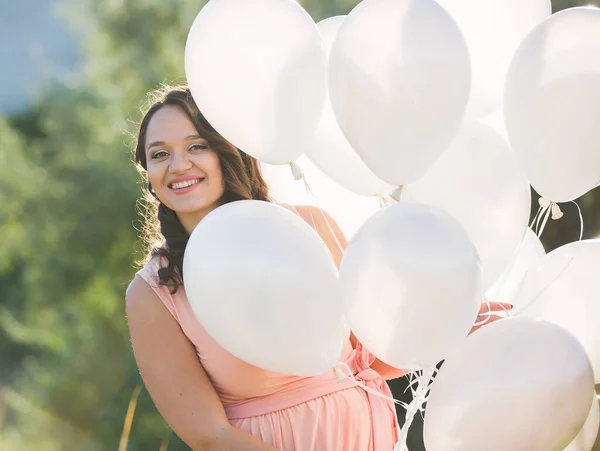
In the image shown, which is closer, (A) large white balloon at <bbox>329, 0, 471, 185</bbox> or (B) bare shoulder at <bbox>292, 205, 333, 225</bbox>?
(A) large white balloon at <bbox>329, 0, 471, 185</bbox>

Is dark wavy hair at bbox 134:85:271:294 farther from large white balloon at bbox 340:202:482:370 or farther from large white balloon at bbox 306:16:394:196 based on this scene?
large white balloon at bbox 340:202:482:370

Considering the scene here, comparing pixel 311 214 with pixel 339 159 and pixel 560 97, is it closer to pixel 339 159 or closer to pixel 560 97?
pixel 339 159

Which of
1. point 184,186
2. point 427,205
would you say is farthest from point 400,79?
point 184,186

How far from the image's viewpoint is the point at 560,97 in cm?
138

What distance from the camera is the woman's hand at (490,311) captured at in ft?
5.31

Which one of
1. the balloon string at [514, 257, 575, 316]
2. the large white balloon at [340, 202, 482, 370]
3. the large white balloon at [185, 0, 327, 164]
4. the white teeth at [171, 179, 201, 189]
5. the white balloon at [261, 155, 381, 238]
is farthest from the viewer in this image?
the white balloon at [261, 155, 381, 238]

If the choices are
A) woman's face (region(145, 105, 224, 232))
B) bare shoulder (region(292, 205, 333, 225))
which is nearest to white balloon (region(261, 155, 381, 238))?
bare shoulder (region(292, 205, 333, 225))

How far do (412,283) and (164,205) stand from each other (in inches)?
32.1

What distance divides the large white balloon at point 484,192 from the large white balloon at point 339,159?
104 mm

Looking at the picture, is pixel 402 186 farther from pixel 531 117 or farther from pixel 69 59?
pixel 69 59

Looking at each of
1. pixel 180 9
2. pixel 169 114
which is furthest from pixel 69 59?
pixel 169 114

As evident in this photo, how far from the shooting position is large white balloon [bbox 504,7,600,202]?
4.50 feet

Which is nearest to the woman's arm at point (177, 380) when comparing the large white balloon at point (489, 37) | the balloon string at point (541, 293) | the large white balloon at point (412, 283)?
the large white balloon at point (412, 283)

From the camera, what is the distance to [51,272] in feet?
22.4
